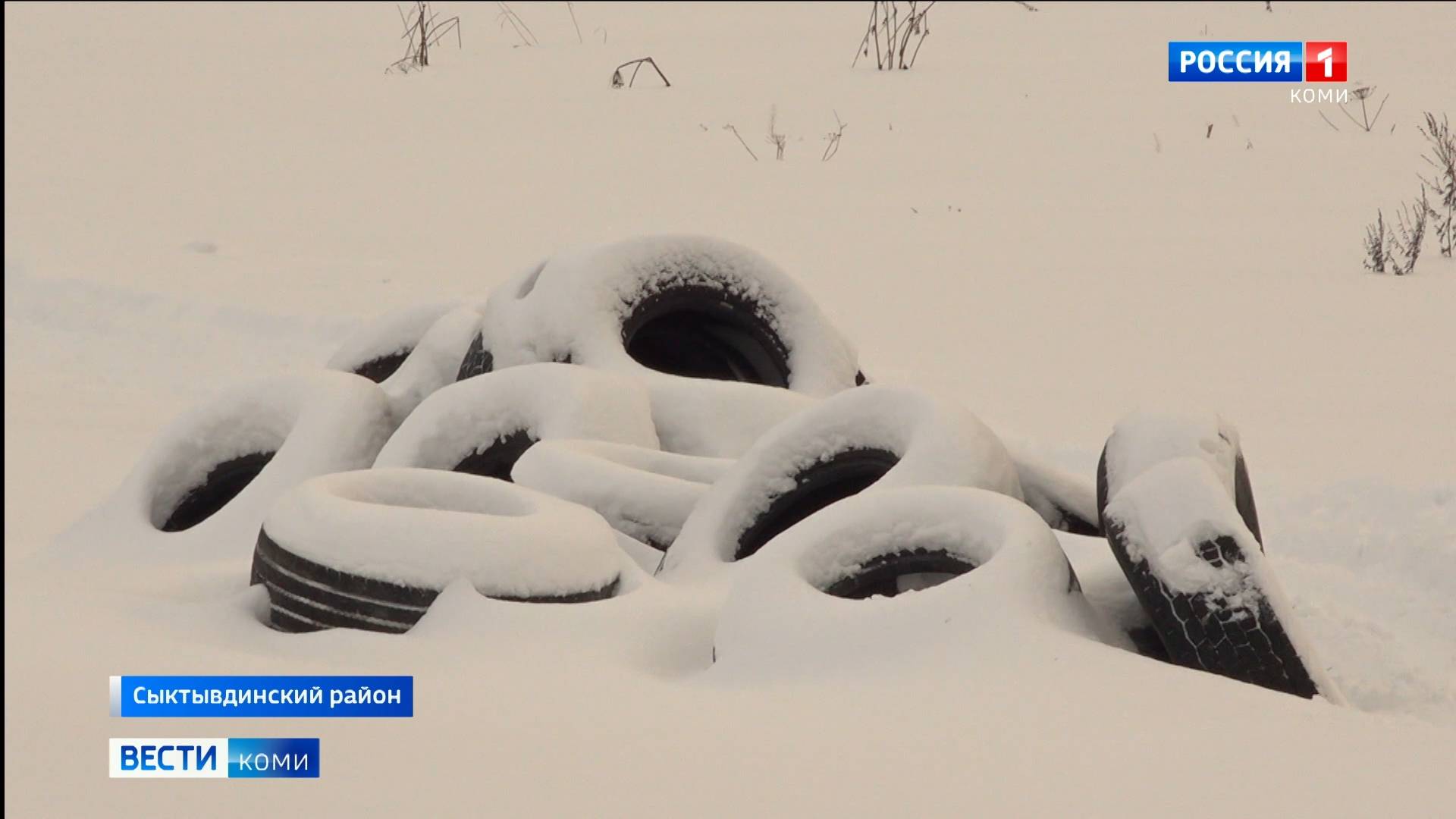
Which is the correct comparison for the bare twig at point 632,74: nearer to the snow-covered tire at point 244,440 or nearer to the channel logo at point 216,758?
the snow-covered tire at point 244,440

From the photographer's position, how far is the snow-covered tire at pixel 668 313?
5496 millimetres

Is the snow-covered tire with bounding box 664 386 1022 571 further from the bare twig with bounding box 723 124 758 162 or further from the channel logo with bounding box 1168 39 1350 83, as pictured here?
the channel logo with bounding box 1168 39 1350 83

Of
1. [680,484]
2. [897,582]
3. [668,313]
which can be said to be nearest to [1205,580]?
[897,582]

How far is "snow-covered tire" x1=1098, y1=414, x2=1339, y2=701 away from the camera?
334 cm

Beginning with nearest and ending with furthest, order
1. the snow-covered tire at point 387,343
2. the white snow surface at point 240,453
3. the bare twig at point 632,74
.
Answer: the white snow surface at point 240,453 → the snow-covered tire at point 387,343 → the bare twig at point 632,74

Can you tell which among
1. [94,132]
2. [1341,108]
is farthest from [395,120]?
[1341,108]

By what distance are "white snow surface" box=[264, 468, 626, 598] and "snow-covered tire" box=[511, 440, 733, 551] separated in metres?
0.35

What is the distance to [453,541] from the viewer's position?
3.68m

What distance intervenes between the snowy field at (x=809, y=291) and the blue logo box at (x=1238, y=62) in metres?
0.17

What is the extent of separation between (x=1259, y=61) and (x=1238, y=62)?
0.30 m

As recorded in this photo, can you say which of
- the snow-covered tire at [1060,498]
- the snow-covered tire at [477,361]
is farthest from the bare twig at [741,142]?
the snow-covered tire at [1060,498]

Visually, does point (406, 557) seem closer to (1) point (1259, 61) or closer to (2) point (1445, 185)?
(2) point (1445, 185)

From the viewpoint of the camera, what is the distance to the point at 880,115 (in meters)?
11.6

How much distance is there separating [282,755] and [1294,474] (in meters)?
A: 4.24
